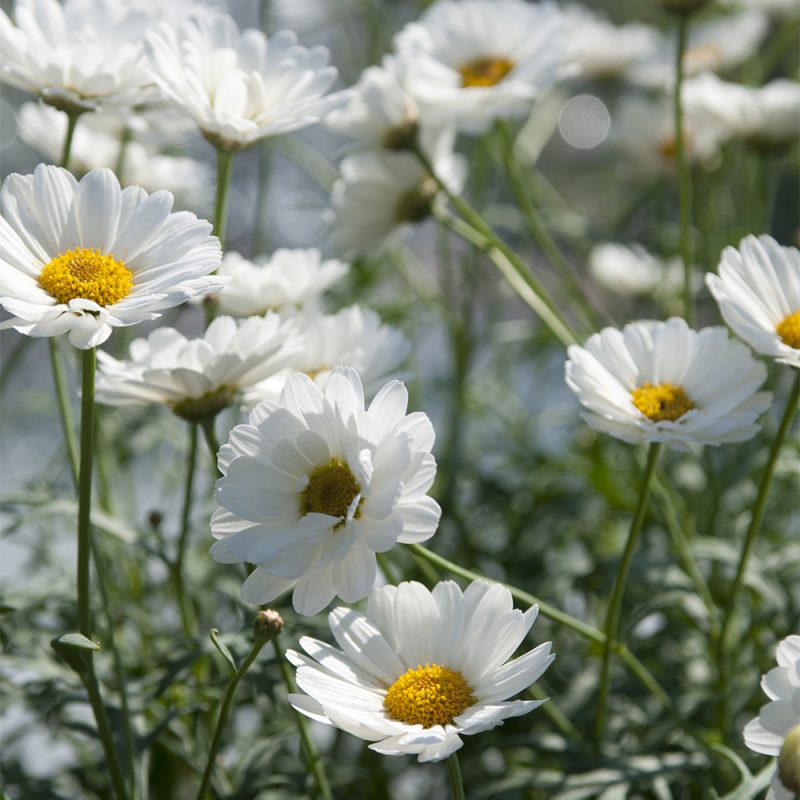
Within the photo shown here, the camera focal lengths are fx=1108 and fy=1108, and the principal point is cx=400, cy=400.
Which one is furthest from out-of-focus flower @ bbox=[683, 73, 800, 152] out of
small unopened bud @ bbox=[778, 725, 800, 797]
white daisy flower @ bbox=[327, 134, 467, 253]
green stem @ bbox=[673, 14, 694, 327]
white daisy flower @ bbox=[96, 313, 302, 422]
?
small unopened bud @ bbox=[778, 725, 800, 797]

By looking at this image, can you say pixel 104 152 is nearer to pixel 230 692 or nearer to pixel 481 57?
pixel 481 57

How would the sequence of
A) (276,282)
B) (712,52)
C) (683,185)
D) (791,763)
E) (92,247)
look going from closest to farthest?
(791,763) → (92,247) → (276,282) → (683,185) → (712,52)

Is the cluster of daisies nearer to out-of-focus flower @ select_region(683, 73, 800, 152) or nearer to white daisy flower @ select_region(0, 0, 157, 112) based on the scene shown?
white daisy flower @ select_region(0, 0, 157, 112)

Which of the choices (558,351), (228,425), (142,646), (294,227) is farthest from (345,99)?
(294,227)

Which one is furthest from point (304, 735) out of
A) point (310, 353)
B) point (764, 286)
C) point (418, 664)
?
point (764, 286)

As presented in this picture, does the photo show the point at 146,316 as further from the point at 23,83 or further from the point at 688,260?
the point at 688,260

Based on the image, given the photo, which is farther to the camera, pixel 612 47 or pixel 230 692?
pixel 612 47
